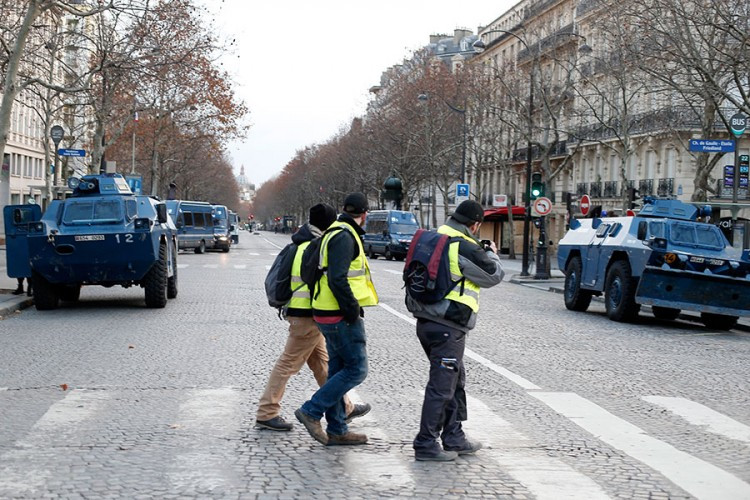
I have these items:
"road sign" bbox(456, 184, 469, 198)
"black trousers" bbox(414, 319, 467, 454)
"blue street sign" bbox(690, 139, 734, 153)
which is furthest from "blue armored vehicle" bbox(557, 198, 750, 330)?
"road sign" bbox(456, 184, 469, 198)

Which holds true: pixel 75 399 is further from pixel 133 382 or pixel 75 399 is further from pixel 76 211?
pixel 76 211

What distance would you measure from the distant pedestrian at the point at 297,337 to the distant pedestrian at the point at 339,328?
280mm

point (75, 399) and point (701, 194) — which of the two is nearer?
point (75, 399)

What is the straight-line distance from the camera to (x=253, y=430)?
7672mm

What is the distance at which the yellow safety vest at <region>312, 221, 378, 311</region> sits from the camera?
7188mm

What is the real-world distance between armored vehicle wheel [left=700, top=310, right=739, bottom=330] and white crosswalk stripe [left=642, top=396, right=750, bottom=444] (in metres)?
9.54

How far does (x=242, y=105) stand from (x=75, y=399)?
155 feet

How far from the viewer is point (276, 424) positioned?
7.63m

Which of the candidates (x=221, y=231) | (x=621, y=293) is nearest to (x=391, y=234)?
(x=221, y=231)

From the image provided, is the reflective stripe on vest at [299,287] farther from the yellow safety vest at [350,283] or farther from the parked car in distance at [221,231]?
the parked car in distance at [221,231]

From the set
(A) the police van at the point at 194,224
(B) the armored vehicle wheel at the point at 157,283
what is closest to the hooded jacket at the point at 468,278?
(B) the armored vehicle wheel at the point at 157,283

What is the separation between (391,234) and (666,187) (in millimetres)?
12554

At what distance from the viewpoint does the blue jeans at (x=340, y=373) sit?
282 inches

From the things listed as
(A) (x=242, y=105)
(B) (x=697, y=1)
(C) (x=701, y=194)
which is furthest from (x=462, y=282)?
(A) (x=242, y=105)
